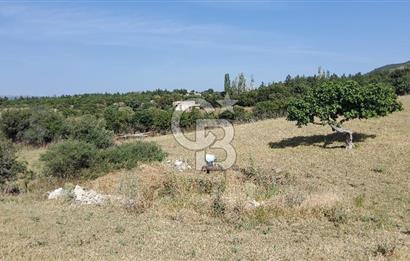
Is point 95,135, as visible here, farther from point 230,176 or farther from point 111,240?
point 111,240

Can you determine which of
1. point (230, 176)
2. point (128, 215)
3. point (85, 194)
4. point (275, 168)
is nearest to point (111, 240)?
point (128, 215)

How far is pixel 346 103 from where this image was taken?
20891 mm

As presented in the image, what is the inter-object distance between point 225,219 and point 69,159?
941 cm

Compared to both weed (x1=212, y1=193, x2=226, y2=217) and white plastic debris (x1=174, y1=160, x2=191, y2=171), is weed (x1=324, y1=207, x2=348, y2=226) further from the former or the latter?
white plastic debris (x1=174, y1=160, x2=191, y2=171)

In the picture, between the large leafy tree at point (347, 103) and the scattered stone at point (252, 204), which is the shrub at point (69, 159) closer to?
the scattered stone at point (252, 204)

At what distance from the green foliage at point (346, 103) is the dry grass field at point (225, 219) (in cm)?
394

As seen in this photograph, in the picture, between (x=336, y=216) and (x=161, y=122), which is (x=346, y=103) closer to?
(x=336, y=216)

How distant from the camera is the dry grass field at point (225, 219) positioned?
6.86 meters

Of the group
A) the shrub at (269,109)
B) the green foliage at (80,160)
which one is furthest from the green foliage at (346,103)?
the shrub at (269,109)

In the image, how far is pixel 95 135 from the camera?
2606 centimetres

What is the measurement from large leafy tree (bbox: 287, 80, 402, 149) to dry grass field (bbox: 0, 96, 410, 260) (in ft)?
12.7

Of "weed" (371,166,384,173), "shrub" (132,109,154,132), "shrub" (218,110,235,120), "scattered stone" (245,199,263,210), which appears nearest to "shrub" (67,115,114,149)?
"weed" (371,166,384,173)

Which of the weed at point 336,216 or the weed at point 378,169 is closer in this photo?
the weed at point 336,216

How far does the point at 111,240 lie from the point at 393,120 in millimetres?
23595
